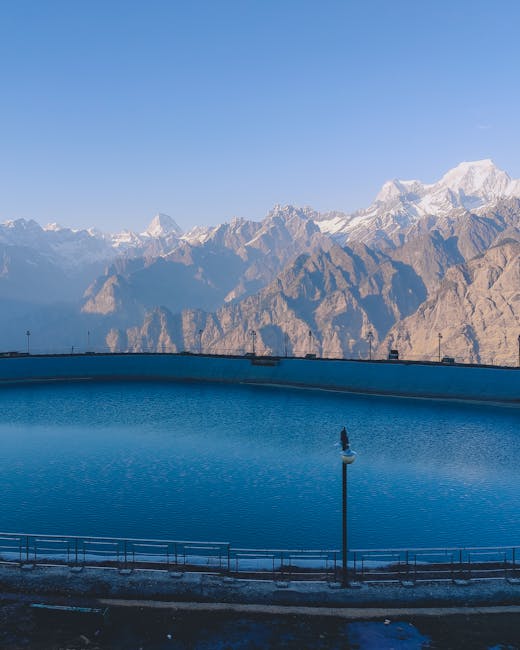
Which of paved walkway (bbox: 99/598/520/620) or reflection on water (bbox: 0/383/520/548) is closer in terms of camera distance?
paved walkway (bbox: 99/598/520/620)

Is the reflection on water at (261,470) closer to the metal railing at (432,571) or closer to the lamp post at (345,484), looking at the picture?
the metal railing at (432,571)

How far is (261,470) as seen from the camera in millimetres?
57031

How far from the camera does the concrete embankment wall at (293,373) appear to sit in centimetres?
9519

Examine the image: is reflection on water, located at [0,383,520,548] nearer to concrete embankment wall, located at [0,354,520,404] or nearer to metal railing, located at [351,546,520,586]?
concrete embankment wall, located at [0,354,520,404]

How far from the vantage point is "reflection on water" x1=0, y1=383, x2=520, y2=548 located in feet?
141

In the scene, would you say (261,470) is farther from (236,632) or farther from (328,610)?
(236,632)

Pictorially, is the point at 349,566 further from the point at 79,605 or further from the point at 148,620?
the point at 79,605

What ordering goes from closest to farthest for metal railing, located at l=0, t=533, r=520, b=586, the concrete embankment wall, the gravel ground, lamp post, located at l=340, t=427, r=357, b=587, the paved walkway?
the gravel ground
the paved walkway
lamp post, located at l=340, t=427, r=357, b=587
metal railing, located at l=0, t=533, r=520, b=586
the concrete embankment wall

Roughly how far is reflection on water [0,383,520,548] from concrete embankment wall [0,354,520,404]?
17.1ft

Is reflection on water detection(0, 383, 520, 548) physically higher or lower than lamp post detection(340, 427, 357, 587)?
lower

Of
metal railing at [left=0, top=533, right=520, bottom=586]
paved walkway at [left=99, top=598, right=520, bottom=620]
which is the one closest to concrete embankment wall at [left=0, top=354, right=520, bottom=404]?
metal railing at [left=0, top=533, right=520, bottom=586]

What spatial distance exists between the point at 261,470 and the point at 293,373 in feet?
178

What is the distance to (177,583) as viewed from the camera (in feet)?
96.4

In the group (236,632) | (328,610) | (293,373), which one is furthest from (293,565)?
(293,373)
